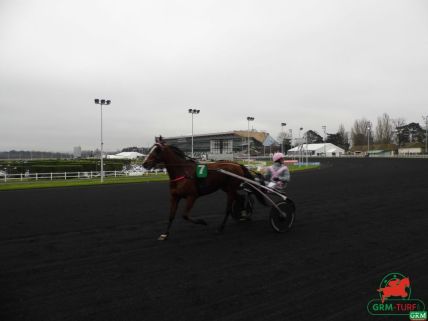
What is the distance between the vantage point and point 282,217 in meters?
6.07

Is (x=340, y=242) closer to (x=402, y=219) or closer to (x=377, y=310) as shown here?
(x=377, y=310)

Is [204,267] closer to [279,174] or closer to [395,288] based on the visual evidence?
[395,288]

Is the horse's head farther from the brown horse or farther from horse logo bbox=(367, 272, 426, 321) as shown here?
horse logo bbox=(367, 272, 426, 321)

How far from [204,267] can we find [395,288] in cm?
234

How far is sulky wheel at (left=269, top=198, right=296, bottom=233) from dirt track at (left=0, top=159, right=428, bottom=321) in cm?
19

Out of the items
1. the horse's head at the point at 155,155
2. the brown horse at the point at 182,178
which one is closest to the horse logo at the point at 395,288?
the brown horse at the point at 182,178

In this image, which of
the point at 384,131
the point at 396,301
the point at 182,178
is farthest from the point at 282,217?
the point at 384,131

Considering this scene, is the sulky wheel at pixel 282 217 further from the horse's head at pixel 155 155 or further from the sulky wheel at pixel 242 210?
the horse's head at pixel 155 155

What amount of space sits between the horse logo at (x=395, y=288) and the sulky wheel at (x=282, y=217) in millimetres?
2492

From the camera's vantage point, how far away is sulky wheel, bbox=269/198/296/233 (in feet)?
19.8

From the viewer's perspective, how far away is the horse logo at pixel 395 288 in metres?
3.31

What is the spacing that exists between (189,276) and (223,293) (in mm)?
650

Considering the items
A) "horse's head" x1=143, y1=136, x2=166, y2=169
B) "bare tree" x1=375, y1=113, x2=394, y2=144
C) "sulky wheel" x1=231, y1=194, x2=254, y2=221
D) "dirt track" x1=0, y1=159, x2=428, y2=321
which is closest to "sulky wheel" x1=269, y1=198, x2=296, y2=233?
"dirt track" x1=0, y1=159, x2=428, y2=321

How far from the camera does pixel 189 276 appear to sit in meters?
3.85
